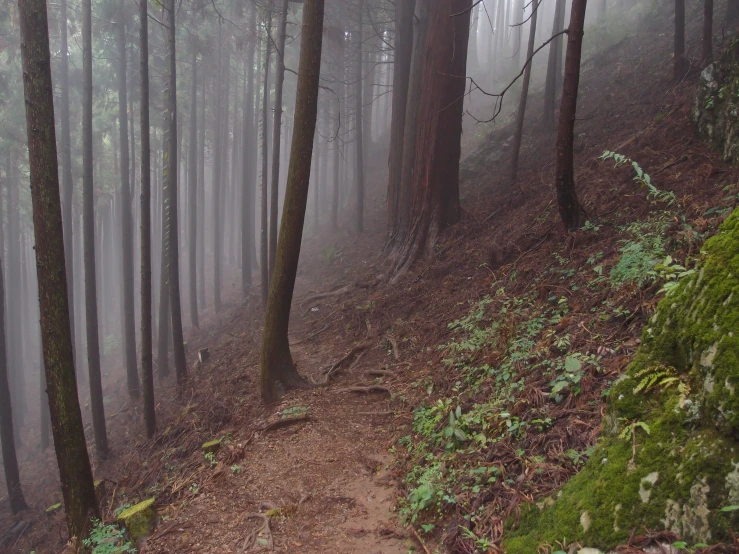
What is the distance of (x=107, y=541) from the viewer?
17.9 feet

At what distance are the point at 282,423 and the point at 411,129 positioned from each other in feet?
26.6

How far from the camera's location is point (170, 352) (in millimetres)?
20391

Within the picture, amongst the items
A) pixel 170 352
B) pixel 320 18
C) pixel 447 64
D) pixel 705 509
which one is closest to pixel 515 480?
pixel 705 509

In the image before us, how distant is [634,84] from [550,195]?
5.50 meters

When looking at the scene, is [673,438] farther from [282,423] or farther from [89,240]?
[89,240]

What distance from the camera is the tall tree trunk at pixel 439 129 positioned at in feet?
35.6

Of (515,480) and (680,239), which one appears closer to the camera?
(515,480)

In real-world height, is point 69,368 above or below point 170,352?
above

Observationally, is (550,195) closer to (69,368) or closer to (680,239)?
(680,239)

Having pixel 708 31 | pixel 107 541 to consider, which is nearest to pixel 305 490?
pixel 107 541

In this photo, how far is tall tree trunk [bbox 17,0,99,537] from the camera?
5605 millimetres

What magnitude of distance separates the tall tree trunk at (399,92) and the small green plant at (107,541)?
9.32 meters

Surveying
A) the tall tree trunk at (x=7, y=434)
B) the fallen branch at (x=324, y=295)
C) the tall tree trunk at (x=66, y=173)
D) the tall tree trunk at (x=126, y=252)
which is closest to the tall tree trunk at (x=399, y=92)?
the fallen branch at (x=324, y=295)

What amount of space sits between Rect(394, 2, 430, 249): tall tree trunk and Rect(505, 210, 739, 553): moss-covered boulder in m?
9.03
